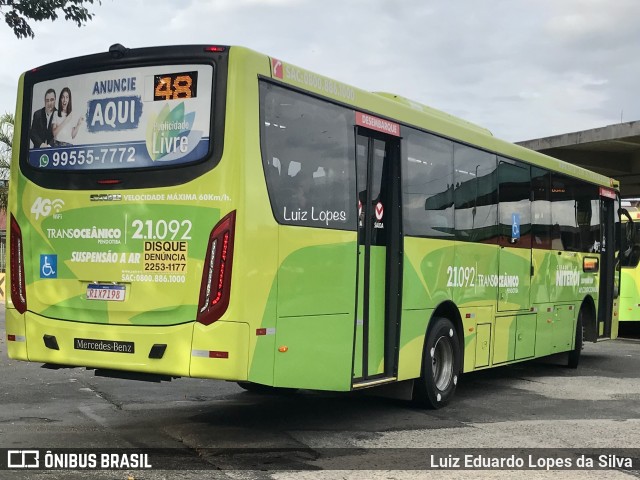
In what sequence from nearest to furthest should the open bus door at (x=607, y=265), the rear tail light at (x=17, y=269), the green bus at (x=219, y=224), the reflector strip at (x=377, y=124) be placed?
the green bus at (x=219, y=224), the rear tail light at (x=17, y=269), the reflector strip at (x=377, y=124), the open bus door at (x=607, y=265)

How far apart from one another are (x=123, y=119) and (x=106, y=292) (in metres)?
1.47

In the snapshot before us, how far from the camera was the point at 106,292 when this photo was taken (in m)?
7.55

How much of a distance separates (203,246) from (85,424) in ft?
8.49

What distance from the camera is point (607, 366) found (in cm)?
1505

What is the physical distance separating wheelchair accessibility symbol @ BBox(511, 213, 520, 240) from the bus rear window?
6.07m

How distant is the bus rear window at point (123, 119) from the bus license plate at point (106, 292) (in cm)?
101

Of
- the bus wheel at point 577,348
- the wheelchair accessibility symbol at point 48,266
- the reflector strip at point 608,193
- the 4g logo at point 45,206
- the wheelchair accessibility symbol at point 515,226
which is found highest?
the reflector strip at point 608,193

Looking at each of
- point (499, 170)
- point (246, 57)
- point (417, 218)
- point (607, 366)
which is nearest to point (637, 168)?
point (607, 366)

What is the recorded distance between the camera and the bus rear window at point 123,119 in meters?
7.30

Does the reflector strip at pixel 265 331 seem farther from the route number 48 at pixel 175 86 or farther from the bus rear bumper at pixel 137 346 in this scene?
the route number 48 at pixel 175 86

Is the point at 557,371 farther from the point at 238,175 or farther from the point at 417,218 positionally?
the point at 238,175

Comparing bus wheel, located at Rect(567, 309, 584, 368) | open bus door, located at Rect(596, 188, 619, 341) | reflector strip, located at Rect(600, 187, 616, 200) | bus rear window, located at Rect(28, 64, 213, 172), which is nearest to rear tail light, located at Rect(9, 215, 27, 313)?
bus rear window, located at Rect(28, 64, 213, 172)

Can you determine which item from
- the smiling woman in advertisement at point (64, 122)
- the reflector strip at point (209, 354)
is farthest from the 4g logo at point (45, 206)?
the reflector strip at point (209, 354)

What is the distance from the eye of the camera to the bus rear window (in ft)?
24.0
